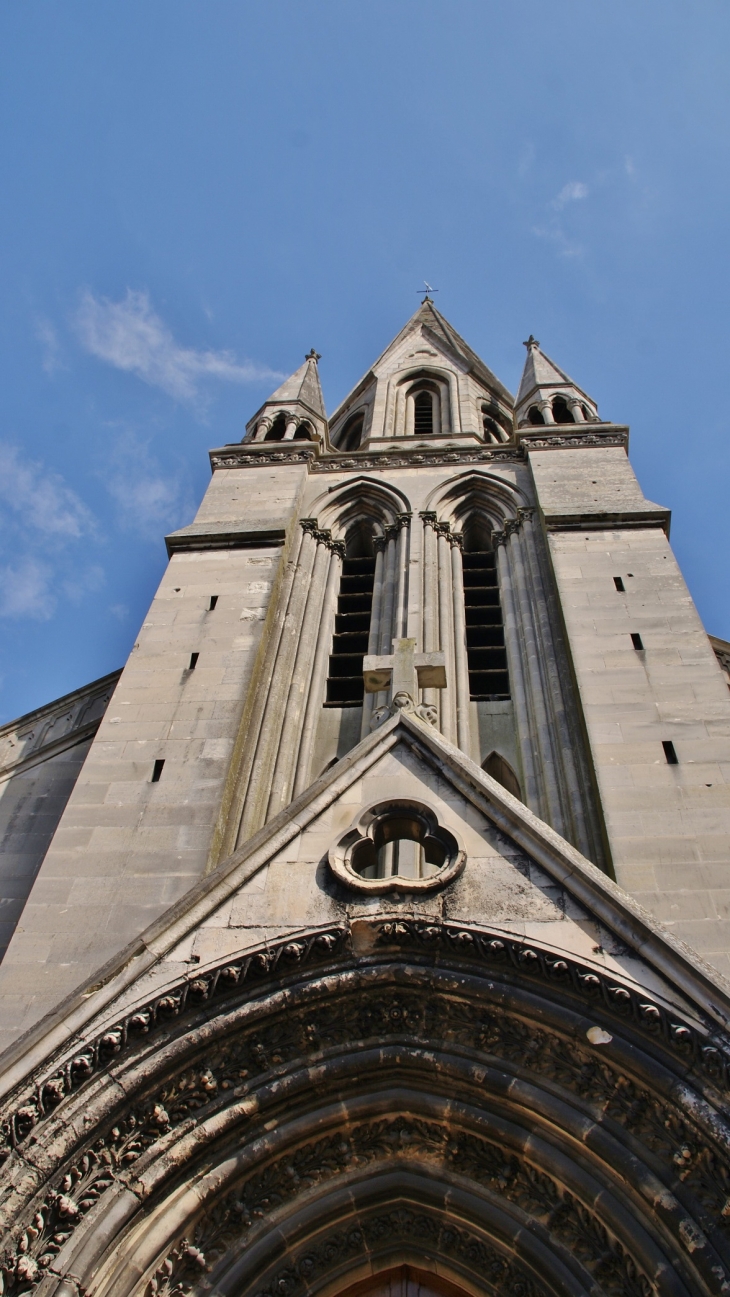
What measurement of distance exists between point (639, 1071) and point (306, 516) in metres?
13.5

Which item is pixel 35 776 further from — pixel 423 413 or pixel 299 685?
pixel 423 413

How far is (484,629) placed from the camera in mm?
16469

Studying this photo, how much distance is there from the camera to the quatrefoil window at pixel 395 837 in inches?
320

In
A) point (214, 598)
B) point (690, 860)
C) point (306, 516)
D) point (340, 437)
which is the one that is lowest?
point (690, 860)

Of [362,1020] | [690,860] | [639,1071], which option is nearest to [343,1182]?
[362,1020]

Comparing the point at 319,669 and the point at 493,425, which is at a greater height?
the point at 493,425

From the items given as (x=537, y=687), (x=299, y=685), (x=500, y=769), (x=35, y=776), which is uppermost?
(x=299, y=685)

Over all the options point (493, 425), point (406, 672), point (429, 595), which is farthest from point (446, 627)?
point (493, 425)

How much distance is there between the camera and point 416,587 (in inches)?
668

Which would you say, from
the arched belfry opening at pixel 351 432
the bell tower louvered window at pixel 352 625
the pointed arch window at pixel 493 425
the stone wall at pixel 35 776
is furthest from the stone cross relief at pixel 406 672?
the arched belfry opening at pixel 351 432

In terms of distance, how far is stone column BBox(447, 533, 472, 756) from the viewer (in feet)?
46.4

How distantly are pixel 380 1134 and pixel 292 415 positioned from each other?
57.8 feet

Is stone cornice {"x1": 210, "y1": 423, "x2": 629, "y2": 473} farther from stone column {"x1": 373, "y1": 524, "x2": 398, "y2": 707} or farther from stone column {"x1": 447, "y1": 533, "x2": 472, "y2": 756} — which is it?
stone column {"x1": 447, "y1": 533, "x2": 472, "y2": 756}

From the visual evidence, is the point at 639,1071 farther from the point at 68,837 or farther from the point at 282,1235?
the point at 68,837
